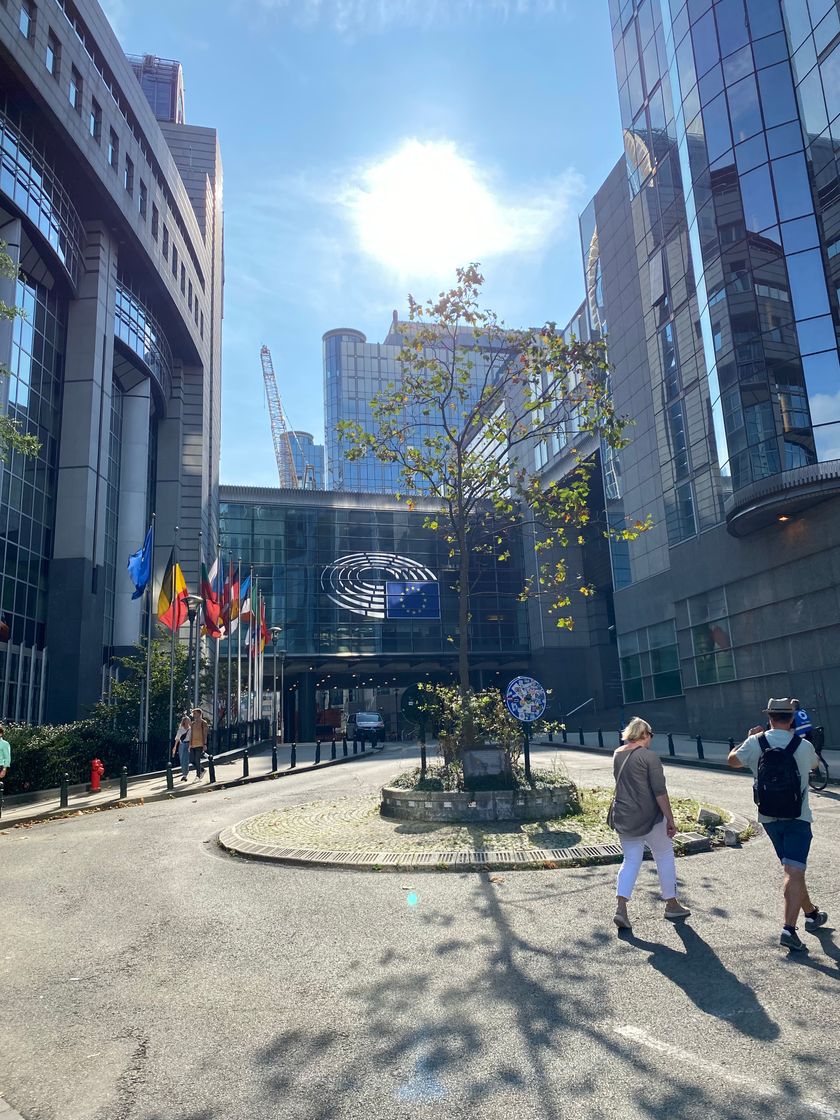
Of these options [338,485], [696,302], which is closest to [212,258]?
[696,302]

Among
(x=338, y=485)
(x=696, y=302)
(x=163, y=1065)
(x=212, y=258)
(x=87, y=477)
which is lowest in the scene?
(x=163, y=1065)

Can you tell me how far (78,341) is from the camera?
39.1 metres

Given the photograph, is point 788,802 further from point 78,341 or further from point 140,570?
point 78,341

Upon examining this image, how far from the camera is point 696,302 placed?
32844 millimetres

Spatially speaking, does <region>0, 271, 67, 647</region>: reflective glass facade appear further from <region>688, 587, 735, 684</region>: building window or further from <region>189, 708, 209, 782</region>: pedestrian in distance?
<region>688, 587, 735, 684</region>: building window

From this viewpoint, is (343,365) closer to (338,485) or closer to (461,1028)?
(338,485)

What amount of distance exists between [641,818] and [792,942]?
1.45 metres

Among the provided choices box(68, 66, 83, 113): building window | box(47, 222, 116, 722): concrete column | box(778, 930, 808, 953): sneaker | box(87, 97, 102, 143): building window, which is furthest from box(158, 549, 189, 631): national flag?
box(87, 97, 102, 143): building window

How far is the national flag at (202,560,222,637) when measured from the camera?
27844 millimetres

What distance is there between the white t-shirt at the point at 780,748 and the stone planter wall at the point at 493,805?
6025 mm

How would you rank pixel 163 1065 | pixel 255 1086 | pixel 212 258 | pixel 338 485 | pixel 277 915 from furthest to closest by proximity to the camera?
pixel 338 485, pixel 212 258, pixel 277 915, pixel 163 1065, pixel 255 1086

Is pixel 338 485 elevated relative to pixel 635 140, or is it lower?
elevated

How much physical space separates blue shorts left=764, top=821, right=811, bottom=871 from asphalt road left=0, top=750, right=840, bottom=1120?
60 cm

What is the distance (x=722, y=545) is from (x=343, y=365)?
165 metres
